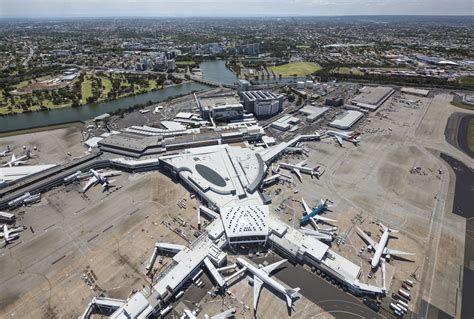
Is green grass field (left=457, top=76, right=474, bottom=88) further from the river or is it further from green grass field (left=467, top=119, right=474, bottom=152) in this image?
the river

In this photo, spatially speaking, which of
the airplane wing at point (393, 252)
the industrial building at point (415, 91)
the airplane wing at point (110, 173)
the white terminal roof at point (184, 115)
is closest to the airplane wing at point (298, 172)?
the airplane wing at point (393, 252)

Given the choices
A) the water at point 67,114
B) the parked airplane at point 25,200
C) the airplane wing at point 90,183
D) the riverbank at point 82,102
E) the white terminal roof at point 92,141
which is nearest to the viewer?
the parked airplane at point 25,200

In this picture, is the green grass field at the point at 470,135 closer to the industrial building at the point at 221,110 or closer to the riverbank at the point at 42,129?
the industrial building at the point at 221,110

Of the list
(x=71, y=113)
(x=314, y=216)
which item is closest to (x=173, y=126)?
(x=71, y=113)

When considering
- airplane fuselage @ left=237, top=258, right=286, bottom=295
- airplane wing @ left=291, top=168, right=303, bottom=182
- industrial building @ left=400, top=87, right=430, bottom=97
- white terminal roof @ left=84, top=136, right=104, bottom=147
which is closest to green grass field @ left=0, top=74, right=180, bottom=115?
white terminal roof @ left=84, top=136, right=104, bottom=147

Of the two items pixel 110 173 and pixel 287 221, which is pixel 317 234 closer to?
pixel 287 221
